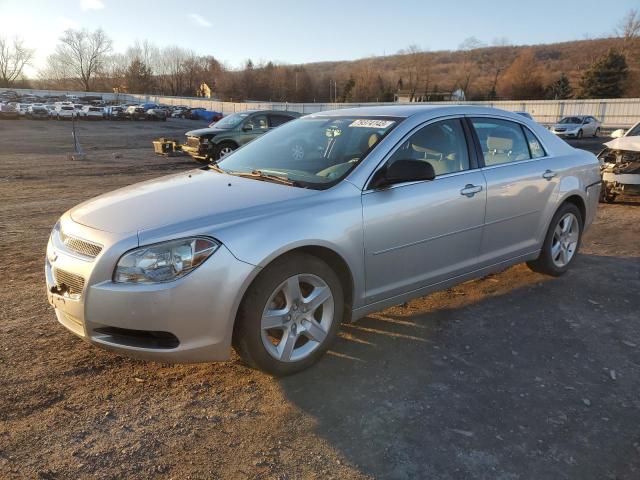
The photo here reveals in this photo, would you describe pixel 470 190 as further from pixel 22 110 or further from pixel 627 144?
pixel 22 110

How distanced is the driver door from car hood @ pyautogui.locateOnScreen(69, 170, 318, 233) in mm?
567

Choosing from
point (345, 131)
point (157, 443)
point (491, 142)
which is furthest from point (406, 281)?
point (157, 443)

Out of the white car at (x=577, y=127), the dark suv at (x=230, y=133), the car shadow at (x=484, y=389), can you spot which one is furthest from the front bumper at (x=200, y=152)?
the white car at (x=577, y=127)

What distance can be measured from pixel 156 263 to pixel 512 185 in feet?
9.85

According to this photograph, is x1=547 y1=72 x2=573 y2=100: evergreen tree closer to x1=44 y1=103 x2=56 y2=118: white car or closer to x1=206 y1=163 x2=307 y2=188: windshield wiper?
x1=44 y1=103 x2=56 y2=118: white car

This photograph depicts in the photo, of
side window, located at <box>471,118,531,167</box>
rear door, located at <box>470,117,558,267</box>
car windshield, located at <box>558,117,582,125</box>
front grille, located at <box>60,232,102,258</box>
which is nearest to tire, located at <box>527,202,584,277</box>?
rear door, located at <box>470,117,558,267</box>

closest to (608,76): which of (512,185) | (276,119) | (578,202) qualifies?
(276,119)

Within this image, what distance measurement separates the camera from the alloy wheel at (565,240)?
16.3 feet

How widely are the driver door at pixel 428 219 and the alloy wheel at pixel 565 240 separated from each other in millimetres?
1392

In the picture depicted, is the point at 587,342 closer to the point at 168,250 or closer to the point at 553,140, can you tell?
the point at 553,140

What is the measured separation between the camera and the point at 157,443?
254 centimetres

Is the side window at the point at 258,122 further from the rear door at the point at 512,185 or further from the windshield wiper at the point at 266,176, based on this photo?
the windshield wiper at the point at 266,176

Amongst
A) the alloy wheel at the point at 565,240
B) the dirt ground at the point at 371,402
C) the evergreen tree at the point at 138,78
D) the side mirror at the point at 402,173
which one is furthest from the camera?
the evergreen tree at the point at 138,78

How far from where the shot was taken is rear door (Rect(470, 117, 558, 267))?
4.14m
